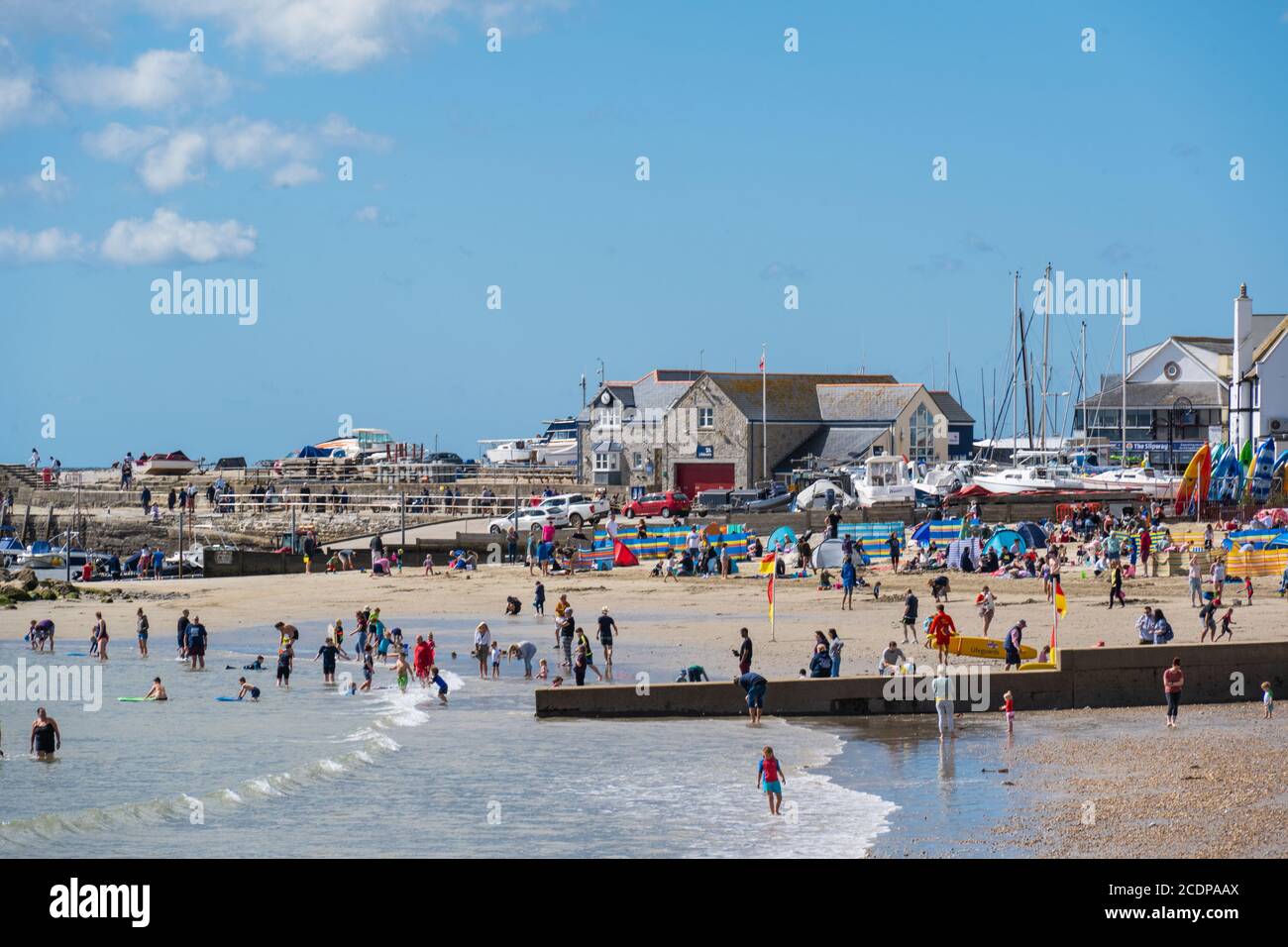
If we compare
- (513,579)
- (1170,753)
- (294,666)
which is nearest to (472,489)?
(513,579)

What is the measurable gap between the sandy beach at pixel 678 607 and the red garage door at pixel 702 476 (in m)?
19.8

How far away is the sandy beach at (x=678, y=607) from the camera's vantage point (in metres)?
30.6

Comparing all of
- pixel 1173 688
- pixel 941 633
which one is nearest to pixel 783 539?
pixel 941 633

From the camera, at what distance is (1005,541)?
4244 cm

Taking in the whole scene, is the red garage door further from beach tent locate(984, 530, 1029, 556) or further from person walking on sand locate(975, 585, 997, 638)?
person walking on sand locate(975, 585, 997, 638)

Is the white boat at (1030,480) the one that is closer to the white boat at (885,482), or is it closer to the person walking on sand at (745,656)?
the white boat at (885,482)

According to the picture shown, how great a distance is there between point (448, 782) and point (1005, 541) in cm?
2544

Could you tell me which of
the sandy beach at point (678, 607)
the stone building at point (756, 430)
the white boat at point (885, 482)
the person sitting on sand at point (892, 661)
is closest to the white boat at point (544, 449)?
the stone building at point (756, 430)

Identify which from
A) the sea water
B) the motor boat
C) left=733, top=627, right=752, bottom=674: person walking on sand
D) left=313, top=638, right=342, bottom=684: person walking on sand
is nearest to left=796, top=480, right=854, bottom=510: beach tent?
left=313, top=638, right=342, bottom=684: person walking on sand

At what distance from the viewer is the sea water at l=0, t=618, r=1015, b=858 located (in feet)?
56.4

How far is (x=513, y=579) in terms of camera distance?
4641 centimetres

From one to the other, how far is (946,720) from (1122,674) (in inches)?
165

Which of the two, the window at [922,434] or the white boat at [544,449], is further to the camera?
the white boat at [544,449]

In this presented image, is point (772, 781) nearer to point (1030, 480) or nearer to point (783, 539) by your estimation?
point (783, 539)
